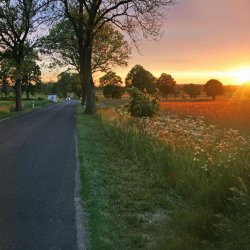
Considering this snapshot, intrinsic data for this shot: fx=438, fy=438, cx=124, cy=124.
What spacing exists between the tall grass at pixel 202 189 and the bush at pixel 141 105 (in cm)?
1075

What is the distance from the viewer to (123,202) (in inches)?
305

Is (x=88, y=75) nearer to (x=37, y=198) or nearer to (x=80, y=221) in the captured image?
(x=37, y=198)

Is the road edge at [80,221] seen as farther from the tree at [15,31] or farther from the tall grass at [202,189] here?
the tree at [15,31]

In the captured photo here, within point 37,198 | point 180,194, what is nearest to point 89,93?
point 37,198

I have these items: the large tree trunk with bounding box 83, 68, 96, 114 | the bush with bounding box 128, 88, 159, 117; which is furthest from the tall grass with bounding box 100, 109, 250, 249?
the large tree trunk with bounding box 83, 68, 96, 114

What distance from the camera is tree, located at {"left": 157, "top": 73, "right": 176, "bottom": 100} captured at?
352ft

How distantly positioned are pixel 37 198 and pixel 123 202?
1.65 meters

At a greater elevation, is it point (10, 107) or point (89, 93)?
point (89, 93)

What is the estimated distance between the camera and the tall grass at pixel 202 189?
17.9 ft

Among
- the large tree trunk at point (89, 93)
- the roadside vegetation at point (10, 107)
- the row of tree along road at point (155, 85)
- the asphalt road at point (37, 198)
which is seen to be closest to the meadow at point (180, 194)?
the asphalt road at point (37, 198)

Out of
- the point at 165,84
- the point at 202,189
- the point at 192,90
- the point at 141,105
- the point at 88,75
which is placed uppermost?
the point at 88,75

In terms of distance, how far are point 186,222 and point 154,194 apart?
7.11 ft

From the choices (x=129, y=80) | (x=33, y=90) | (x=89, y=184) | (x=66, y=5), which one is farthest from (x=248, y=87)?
(x=33, y=90)

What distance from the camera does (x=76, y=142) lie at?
56.1 feet
